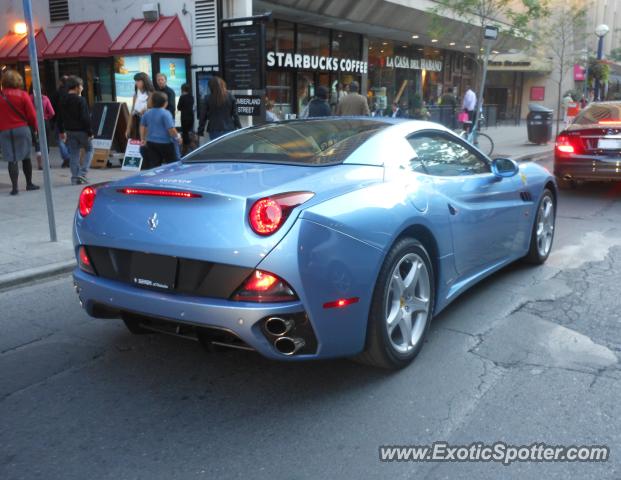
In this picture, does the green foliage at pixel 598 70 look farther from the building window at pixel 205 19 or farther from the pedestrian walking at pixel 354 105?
the pedestrian walking at pixel 354 105

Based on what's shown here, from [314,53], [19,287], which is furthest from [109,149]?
[314,53]

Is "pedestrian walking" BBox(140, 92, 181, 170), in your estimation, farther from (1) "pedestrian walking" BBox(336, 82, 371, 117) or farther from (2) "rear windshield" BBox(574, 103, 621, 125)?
(2) "rear windshield" BBox(574, 103, 621, 125)

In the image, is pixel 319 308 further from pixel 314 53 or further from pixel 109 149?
pixel 314 53

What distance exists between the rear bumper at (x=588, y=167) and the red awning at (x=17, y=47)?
14.2 metres

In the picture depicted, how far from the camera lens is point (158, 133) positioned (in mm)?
9258

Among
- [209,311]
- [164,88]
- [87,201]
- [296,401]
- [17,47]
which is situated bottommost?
[296,401]

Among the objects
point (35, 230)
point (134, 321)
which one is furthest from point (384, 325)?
point (35, 230)

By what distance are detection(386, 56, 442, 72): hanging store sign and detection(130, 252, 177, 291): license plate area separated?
23.3 metres

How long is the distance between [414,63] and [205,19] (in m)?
14.7

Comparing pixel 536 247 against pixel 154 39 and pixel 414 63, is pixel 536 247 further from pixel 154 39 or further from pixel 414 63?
pixel 414 63

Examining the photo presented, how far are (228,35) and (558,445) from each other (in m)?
11.6

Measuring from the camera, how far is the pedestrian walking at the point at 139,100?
11945 mm

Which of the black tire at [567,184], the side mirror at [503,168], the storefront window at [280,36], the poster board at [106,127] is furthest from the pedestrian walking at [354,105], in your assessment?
the storefront window at [280,36]

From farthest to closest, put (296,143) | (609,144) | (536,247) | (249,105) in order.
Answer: (249,105) → (609,144) → (536,247) → (296,143)
